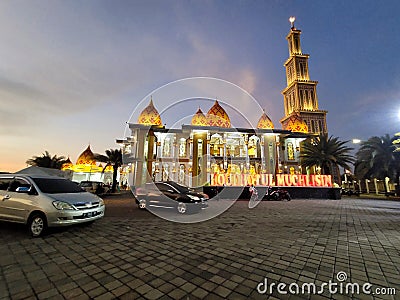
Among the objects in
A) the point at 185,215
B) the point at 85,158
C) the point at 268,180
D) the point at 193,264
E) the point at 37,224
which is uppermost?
the point at 85,158

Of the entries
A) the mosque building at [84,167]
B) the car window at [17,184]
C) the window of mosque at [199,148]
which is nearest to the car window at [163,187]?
the car window at [17,184]

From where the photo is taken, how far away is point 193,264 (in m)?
3.29

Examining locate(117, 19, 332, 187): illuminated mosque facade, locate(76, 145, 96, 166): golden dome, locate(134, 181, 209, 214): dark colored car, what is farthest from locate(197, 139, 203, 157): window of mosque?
locate(76, 145, 96, 166): golden dome

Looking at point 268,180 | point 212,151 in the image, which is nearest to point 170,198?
point 268,180

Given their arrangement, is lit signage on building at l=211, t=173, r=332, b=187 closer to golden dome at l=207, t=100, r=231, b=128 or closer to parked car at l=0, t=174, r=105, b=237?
golden dome at l=207, t=100, r=231, b=128

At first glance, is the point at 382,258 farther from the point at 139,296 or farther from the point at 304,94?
the point at 304,94

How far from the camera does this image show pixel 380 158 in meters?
25.3

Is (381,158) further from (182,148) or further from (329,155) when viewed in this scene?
(182,148)

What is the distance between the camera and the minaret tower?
58.4 m

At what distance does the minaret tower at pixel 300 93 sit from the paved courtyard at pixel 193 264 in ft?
191

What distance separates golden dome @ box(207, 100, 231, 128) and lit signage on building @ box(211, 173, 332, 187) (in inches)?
483

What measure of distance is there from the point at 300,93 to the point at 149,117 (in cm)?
5182

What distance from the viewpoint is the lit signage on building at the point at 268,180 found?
69.9ft

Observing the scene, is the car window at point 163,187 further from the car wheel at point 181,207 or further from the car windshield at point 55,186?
the car windshield at point 55,186
